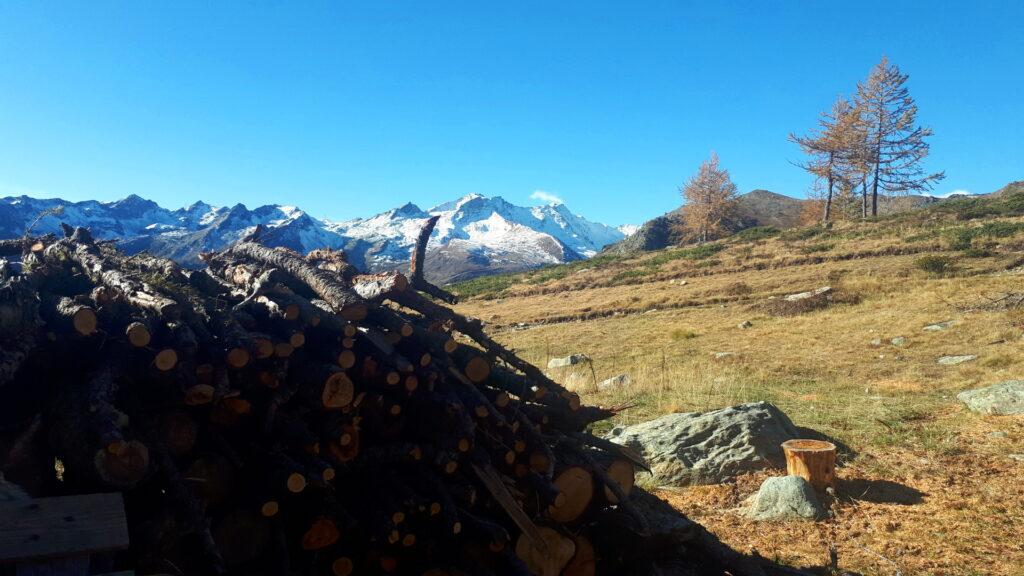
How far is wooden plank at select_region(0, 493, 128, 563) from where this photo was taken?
260 centimetres

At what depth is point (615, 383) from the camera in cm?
1255

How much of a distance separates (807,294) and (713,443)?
51.2 feet

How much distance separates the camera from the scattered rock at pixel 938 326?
48.6ft

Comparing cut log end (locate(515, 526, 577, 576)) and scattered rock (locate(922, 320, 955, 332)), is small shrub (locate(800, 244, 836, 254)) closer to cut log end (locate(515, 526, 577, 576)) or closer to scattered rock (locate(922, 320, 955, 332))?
scattered rock (locate(922, 320, 955, 332))

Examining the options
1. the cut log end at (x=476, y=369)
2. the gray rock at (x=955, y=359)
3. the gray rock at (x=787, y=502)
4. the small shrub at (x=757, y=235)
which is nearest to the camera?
the cut log end at (x=476, y=369)

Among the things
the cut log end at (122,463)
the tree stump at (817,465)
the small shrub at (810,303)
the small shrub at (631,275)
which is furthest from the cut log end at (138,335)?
the small shrub at (631,275)

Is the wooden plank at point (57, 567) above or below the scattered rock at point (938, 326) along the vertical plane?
below

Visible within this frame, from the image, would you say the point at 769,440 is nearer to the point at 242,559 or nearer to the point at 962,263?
the point at 242,559

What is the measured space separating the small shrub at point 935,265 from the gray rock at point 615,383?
1484cm

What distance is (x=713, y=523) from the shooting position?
6.38 m

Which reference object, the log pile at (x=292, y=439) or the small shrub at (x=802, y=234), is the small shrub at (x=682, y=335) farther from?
the small shrub at (x=802, y=234)

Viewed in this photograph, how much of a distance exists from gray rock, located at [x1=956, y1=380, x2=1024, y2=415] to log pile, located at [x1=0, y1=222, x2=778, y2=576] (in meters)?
6.97

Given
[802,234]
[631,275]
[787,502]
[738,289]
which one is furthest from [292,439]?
[802,234]

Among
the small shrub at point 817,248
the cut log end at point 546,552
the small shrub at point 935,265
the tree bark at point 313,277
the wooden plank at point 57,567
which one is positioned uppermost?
the small shrub at point 817,248
